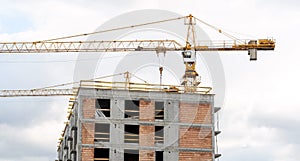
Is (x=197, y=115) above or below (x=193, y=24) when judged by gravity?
A: below

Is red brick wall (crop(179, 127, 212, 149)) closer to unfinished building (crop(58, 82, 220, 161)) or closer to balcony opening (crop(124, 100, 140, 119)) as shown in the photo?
unfinished building (crop(58, 82, 220, 161))

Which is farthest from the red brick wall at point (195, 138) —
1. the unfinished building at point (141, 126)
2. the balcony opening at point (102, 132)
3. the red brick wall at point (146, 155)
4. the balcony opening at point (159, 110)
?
the balcony opening at point (102, 132)

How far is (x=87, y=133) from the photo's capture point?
69.3 meters

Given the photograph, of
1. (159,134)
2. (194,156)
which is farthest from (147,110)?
(194,156)

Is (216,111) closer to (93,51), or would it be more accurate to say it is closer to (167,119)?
(167,119)

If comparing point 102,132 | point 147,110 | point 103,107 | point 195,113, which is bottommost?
point 102,132

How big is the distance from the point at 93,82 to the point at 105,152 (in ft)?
29.3

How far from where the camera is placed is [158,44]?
10694 centimetres

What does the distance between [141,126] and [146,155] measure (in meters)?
3.60

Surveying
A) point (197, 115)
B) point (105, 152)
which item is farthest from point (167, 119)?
point (105, 152)

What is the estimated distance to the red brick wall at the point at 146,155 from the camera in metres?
70.0

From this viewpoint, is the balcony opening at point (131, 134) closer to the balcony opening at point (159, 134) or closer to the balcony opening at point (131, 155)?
the balcony opening at point (131, 155)

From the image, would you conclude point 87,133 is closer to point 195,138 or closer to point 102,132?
point 102,132

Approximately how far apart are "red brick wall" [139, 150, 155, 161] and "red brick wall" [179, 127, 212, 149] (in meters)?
3.74
